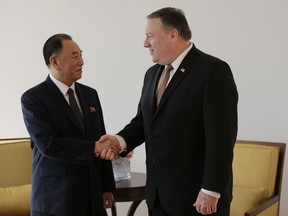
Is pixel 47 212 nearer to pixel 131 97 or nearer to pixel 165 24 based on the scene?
pixel 165 24

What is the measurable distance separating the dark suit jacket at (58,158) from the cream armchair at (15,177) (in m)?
1.16

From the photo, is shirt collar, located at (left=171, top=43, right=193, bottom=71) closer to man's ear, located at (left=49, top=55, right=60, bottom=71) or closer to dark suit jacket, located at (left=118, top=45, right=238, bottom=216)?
dark suit jacket, located at (left=118, top=45, right=238, bottom=216)

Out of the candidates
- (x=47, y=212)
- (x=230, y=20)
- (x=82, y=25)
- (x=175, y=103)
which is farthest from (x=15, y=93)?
(x=175, y=103)

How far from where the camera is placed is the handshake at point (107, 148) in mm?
2262

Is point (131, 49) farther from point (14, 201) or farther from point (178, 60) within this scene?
point (178, 60)

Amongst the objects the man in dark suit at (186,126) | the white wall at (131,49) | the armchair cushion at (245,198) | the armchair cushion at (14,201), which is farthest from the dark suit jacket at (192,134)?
the armchair cushion at (14,201)

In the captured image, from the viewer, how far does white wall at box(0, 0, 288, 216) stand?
336 cm

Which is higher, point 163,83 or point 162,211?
point 163,83

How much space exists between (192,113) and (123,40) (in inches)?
86.4

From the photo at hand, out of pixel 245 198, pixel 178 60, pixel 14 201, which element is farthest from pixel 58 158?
pixel 245 198

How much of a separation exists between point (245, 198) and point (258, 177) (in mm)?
176

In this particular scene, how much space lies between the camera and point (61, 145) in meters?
2.16

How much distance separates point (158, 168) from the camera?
6.89 ft

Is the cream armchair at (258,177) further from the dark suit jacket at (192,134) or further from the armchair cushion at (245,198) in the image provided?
the dark suit jacket at (192,134)
